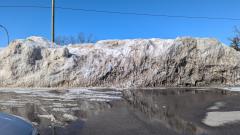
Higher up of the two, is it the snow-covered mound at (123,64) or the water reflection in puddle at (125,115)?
the snow-covered mound at (123,64)

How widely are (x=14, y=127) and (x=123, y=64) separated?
53.6 ft

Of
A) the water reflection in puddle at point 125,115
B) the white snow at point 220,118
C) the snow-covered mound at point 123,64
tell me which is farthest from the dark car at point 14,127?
the snow-covered mound at point 123,64

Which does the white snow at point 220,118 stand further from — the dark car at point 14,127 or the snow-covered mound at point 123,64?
the snow-covered mound at point 123,64

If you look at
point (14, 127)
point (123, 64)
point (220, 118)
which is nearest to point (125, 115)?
point (220, 118)

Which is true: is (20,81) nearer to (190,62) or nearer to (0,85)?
(0,85)

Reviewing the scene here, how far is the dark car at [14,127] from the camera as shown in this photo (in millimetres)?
3884

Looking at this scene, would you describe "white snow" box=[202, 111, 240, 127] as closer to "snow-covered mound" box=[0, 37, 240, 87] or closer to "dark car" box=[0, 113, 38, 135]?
"dark car" box=[0, 113, 38, 135]

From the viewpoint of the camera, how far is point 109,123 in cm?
859

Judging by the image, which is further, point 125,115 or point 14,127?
point 125,115

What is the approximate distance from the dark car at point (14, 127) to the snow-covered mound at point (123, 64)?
48.1ft

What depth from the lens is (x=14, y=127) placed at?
410 centimetres

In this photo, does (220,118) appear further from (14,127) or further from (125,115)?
(14,127)

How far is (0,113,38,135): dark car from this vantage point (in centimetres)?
388

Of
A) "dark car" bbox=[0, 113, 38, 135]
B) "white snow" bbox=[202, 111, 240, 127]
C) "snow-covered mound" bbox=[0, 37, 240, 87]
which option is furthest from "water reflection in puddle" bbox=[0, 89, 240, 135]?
"snow-covered mound" bbox=[0, 37, 240, 87]
